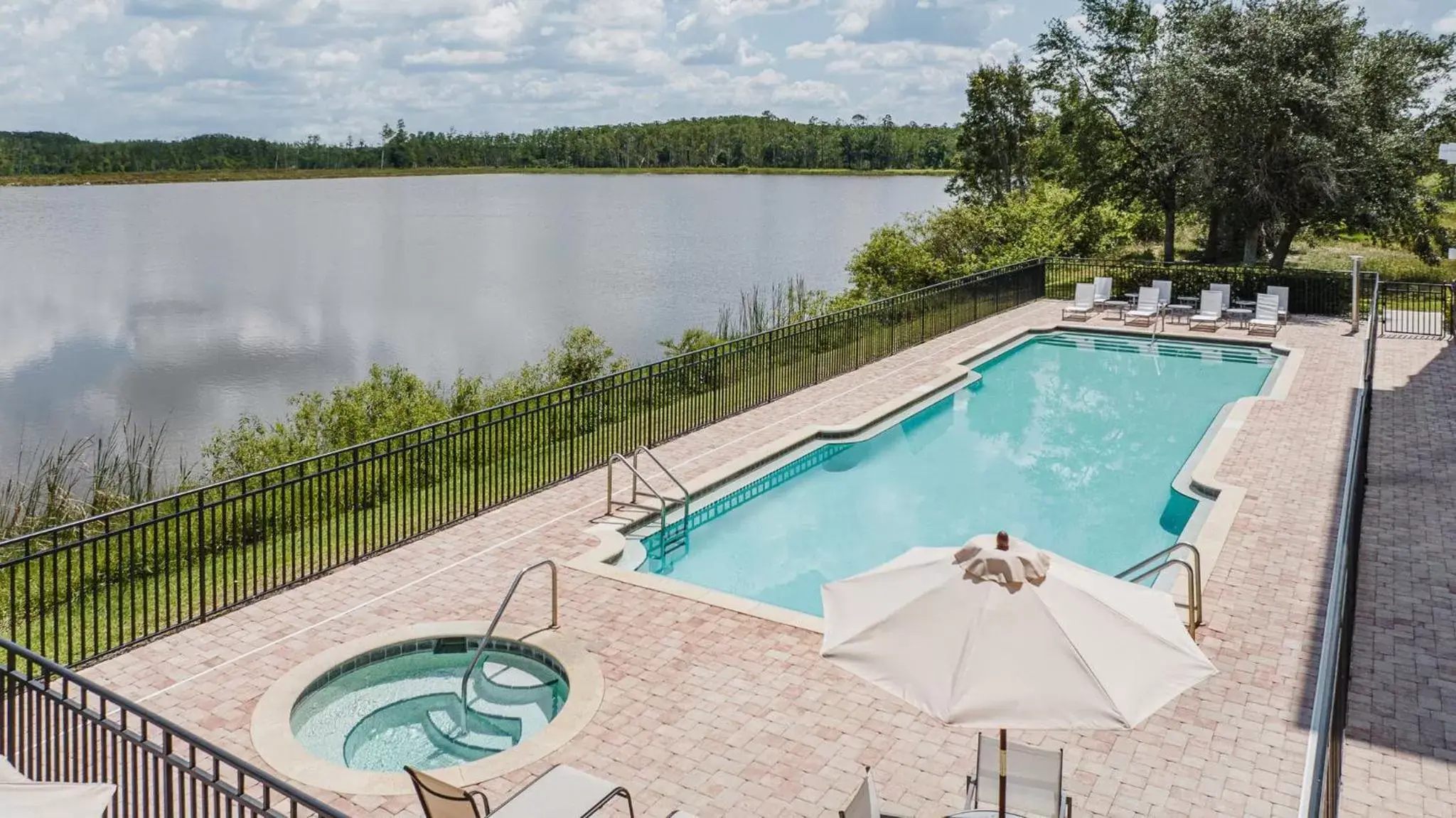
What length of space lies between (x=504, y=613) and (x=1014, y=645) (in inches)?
212

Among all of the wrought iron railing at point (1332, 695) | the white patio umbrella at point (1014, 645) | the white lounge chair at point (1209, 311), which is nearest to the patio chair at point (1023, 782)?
the white patio umbrella at point (1014, 645)

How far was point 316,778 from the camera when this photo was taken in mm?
→ 6891

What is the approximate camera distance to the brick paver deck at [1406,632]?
22.6 ft

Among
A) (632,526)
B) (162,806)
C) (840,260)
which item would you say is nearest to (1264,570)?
(632,526)

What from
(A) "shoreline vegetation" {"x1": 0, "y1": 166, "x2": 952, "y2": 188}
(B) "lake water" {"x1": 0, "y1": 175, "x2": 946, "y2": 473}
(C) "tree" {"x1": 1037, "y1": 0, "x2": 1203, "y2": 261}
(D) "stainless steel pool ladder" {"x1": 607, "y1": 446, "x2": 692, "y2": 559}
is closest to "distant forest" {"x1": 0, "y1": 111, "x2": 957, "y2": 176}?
(A) "shoreline vegetation" {"x1": 0, "y1": 166, "x2": 952, "y2": 188}

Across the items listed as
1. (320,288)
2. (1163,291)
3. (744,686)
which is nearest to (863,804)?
(744,686)

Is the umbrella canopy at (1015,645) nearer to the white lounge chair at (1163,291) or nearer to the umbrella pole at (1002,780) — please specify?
the umbrella pole at (1002,780)

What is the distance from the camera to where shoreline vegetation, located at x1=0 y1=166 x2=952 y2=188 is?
375 feet

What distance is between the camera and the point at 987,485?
15.4 metres

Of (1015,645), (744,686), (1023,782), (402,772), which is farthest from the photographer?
(744,686)

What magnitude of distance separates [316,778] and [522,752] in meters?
1.25

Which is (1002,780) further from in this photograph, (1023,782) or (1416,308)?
(1416,308)

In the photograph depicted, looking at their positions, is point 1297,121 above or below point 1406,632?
above

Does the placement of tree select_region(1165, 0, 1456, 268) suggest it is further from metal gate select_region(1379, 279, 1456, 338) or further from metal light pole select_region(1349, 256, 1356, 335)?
metal light pole select_region(1349, 256, 1356, 335)
